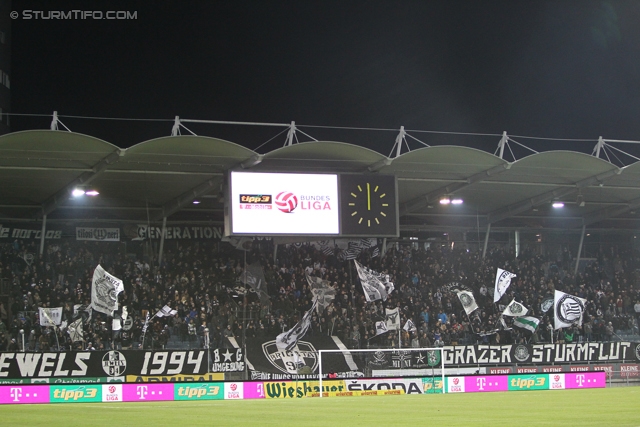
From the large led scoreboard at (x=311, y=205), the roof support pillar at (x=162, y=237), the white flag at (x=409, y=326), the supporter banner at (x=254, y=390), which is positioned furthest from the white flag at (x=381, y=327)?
the roof support pillar at (x=162, y=237)

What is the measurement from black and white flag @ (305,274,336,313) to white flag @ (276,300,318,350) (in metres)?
1.35

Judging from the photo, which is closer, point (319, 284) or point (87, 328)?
point (87, 328)

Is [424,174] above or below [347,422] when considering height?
above

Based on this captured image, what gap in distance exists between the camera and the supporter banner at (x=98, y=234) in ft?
110

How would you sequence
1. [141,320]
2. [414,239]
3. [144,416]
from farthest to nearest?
1. [414,239]
2. [141,320]
3. [144,416]

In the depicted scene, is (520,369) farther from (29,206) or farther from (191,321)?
(29,206)

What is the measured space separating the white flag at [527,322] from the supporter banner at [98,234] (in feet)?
56.0

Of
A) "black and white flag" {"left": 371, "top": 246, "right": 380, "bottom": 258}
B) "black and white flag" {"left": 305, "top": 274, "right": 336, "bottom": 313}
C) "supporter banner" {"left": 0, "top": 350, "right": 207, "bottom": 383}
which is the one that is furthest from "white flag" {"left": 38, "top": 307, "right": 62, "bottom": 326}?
"black and white flag" {"left": 371, "top": 246, "right": 380, "bottom": 258}

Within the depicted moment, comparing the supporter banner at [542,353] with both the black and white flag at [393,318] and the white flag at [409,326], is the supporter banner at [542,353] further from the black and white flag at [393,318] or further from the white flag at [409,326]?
the black and white flag at [393,318]

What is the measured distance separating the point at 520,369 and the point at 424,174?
8462mm

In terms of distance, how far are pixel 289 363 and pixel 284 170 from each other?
7.03 metres

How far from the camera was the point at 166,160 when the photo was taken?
1121 inches

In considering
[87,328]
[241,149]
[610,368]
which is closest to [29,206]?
[87,328]

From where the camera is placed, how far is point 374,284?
34.0m
